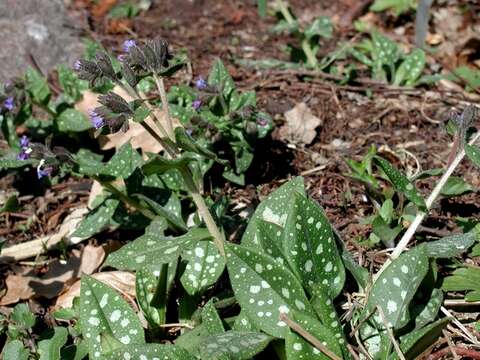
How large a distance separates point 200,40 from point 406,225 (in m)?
2.41

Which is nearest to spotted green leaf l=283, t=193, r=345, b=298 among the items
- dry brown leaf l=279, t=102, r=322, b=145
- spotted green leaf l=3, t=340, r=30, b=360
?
spotted green leaf l=3, t=340, r=30, b=360

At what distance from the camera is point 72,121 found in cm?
372

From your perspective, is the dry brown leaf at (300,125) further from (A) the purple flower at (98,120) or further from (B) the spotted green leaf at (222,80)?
(A) the purple flower at (98,120)

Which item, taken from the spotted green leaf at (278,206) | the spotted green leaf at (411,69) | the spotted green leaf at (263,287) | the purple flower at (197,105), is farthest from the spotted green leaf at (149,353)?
the spotted green leaf at (411,69)

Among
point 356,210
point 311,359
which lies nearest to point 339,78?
point 356,210

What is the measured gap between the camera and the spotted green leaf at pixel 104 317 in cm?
258

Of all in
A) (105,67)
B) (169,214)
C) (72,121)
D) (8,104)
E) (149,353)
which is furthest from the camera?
(72,121)

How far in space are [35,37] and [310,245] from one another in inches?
125

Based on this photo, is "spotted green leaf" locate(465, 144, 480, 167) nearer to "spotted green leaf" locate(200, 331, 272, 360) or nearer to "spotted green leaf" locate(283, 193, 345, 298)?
"spotted green leaf" locate(283, 193, 345, 298)

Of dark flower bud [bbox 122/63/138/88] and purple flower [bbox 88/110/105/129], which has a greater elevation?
dark flower bud [bbox 122/63/138/88]

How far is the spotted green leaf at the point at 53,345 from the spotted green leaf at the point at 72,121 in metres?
1.30

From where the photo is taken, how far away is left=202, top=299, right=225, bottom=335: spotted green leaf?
2.45 meters

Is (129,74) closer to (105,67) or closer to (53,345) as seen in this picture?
(105,67)

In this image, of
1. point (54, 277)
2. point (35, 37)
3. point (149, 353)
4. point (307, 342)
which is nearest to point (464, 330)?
point (307, 342)
